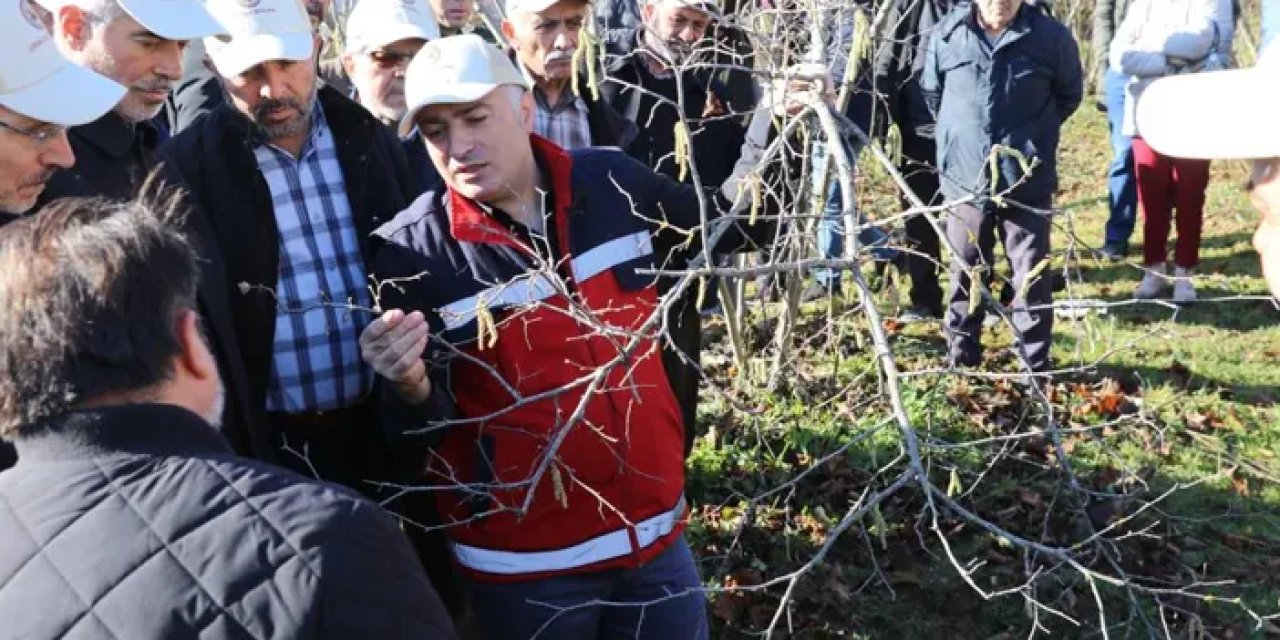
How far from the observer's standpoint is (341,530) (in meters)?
1.43

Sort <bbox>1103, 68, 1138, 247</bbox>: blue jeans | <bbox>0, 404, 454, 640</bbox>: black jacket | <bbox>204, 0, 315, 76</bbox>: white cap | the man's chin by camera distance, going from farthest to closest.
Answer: <bbox>1103, 68, 1138, 247</bbox>: blue jeans, <bbox>204, 0, 315, 76</bbox>: white cap, the man's chin, <bbox>0, 404, 454, 640</bbox>: black jacket

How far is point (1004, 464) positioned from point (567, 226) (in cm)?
292

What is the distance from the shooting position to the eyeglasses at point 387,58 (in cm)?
392

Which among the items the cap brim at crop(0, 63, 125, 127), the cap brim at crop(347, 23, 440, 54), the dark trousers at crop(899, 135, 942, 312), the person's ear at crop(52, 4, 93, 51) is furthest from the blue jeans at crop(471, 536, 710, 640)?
the dark trousers at crop(899, 135, 942, 312)

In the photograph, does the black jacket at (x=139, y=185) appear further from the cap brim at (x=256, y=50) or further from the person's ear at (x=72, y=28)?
the cap brim at (x=256, y=50)

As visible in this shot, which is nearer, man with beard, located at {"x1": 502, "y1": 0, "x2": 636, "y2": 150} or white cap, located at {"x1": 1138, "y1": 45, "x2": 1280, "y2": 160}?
white cap, located at {"x1": 1138, "y1": 45, "x2": 1280, "y2": 160}

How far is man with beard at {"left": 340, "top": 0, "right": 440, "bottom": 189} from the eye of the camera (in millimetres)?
3840

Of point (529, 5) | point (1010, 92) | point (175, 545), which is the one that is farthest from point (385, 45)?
point (1010, 92)

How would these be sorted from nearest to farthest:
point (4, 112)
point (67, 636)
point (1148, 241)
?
point (67, 636), point (4, 112), point (1148, 241)

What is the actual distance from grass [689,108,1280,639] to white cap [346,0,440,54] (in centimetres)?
160

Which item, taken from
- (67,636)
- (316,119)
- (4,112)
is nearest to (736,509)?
(316,119)

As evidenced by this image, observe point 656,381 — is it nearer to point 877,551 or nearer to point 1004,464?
point 877,551

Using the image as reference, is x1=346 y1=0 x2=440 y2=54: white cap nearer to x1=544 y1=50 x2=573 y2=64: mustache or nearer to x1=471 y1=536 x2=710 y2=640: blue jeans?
x1=544 y1=50 x2=573 y2=64: mustache

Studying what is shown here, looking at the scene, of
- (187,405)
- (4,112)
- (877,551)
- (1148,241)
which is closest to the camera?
(187,405)
